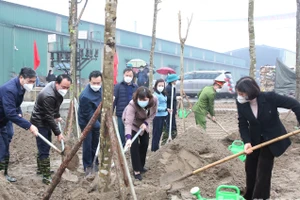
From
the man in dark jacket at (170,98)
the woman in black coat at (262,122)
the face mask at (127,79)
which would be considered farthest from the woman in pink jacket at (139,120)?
the man in dark jacket at (170,98)

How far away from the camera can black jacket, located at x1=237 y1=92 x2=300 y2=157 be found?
451cm

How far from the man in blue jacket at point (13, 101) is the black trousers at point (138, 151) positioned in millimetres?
1456

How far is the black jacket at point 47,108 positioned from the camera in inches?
226

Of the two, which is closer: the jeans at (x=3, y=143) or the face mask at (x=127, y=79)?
the jeans at (x=3, y=143)

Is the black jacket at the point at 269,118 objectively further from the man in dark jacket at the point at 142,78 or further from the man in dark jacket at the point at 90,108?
the man in dark jacket at the point at 142,78

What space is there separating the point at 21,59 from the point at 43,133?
1769 centimetres

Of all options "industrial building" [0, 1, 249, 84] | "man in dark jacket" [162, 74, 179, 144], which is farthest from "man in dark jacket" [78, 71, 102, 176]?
"industrial building" [0, 1, 249, 84]

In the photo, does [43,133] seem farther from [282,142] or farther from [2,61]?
[2,61]

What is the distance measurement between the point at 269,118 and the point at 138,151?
88.0 inches

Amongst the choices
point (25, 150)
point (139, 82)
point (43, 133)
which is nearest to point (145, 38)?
point (139, 82)

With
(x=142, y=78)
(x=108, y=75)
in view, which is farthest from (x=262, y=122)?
(x=142, y=78)

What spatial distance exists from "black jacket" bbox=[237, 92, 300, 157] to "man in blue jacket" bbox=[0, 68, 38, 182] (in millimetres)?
2577

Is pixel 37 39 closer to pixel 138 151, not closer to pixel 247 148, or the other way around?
pixel 138 151

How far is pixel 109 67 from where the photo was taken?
4.64 meters
